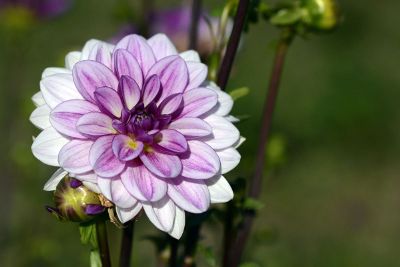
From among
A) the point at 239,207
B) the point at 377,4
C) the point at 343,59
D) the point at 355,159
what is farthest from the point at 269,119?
the point at 377,4

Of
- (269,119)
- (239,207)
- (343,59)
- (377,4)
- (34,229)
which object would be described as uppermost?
(377,4)

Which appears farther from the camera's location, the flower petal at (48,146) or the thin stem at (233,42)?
the thin stem at (233,42)

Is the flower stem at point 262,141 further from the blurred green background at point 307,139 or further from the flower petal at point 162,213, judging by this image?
the blurred green background at point 307,139

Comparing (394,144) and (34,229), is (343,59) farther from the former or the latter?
(34,229)

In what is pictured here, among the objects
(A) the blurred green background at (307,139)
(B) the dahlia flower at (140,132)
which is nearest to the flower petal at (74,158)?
(B) the dahlia flower at (140,132)

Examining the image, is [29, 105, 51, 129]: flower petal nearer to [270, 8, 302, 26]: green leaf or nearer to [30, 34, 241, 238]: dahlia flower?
[30, 34, 241, 238]: dahlia flower
